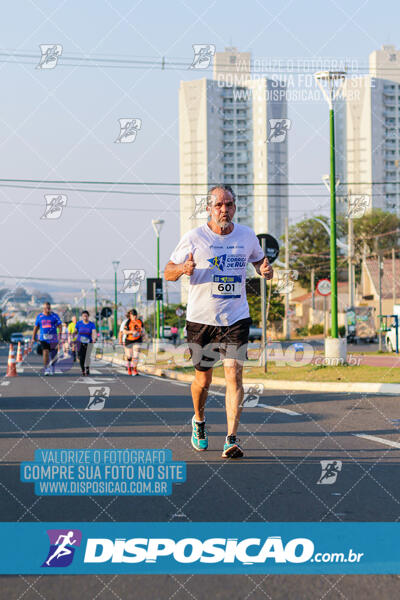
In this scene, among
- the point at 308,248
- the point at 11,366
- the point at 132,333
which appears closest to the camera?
the point at 132,333

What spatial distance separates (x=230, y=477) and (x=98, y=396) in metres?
7.60

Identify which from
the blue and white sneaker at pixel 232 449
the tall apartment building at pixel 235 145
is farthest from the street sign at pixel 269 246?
the tall apartment building at pixel 235 145

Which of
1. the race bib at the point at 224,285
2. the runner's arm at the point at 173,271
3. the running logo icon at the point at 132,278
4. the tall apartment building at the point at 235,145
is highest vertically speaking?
the tall apartment building at the point at 235,145

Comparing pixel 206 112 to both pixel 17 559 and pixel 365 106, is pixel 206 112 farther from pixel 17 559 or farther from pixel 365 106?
pixel 17 559

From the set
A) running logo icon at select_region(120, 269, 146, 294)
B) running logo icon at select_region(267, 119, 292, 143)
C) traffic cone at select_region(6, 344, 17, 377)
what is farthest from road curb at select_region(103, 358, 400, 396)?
running logo icon at select_region(120, 269, 146, 294)

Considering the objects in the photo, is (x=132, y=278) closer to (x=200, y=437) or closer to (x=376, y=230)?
(x=200, y=437)

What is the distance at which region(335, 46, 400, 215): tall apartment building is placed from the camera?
146750 millimetres

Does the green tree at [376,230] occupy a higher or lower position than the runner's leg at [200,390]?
higher

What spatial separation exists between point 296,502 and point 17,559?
1776 mm

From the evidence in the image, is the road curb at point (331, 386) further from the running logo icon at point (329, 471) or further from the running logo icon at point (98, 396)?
the running logo icon at point (329, 471)

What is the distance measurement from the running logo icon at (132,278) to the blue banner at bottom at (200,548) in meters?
32.2

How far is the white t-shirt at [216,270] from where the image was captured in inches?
265

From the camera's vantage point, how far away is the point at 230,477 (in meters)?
5.67

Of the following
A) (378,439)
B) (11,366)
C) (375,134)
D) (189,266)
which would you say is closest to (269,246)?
(11,366)
